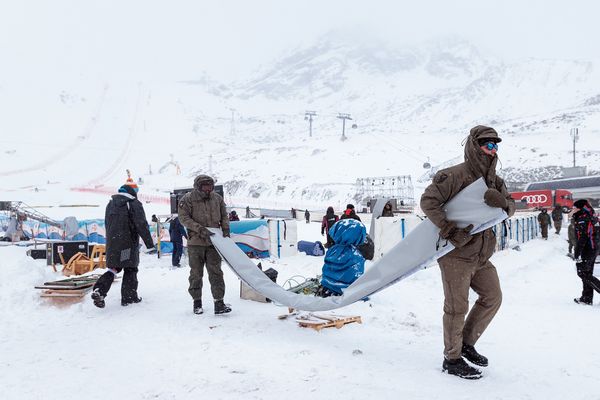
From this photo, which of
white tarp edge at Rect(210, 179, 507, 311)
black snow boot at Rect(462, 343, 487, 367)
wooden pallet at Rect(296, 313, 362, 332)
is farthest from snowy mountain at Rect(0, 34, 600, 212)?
black snow boot at Rect(462, 343, 487, 367)

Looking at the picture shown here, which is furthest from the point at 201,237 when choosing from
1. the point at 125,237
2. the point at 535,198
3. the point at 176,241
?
the point at 535,198

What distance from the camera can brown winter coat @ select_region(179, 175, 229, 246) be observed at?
20.0 feet

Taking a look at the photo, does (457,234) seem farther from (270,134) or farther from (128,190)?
(270,134)

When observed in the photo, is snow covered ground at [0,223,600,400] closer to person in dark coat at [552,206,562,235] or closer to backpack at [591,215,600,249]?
backpack at [591,215,600,249]

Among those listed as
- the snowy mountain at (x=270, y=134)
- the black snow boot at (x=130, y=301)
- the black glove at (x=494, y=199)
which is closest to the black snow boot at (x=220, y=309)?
the black snow boot at (x=130, y=301)

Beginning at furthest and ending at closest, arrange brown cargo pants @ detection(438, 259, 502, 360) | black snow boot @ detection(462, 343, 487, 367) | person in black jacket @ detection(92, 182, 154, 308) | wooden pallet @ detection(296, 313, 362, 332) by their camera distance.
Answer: person in black jacket @ detection(92, 182, 154, 308) < wooden pallet @ detection(296, 313, 362, 332) < black snow boot @ detection(462, 343, 487, 367) < brown cargo pants @ detection(438, 259, 502, 360)

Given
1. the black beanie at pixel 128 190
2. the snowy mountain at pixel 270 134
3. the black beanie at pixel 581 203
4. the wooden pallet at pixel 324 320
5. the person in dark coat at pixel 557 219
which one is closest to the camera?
the wooden pallet at pixel 324 320

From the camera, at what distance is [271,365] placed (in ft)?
13.6

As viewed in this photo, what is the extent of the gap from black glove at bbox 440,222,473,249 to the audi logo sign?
3700cm

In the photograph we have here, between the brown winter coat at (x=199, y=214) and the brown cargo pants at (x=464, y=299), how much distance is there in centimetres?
331

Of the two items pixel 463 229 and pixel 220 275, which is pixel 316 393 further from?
pixel 220 275

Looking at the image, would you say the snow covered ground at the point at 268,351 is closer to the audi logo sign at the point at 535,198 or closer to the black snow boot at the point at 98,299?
the black snow boot at the point at 98,299

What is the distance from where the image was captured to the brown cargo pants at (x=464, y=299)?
375cm

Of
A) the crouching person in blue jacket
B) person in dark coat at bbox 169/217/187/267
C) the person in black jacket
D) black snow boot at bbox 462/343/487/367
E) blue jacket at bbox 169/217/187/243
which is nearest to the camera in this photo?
black snow boot at bbox 462/343/487/367
